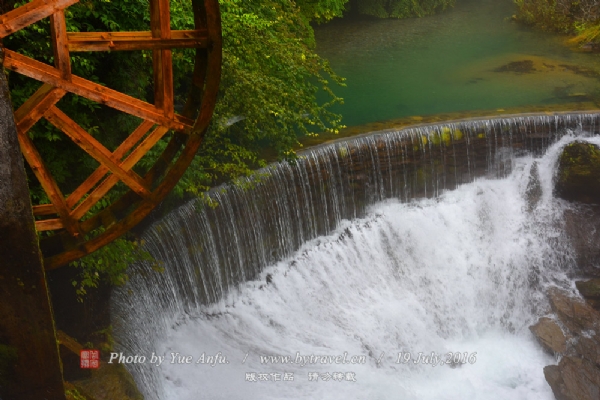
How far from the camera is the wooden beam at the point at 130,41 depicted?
14.4ft

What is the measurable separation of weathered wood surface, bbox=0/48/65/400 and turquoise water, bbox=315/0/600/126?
271 inches

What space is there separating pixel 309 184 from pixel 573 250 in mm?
4875

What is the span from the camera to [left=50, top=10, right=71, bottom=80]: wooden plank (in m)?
4.23

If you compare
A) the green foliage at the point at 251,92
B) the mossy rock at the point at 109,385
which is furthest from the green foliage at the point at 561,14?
the mossy rock at the point at 109,385

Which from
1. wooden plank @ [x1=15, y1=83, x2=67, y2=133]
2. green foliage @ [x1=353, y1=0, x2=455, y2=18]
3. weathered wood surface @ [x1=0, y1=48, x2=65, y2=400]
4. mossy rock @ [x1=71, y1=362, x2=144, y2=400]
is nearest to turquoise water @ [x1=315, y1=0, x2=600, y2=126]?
green foliage @ [x1=353, y1=0, x2=455, y2=18]

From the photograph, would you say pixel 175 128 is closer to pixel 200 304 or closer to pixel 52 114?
pixel 52 114

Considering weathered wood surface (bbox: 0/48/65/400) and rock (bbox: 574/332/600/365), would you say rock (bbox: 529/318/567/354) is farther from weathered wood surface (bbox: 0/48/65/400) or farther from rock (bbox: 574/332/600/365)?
weathered wood surface (bbox: 0/48/65/400)

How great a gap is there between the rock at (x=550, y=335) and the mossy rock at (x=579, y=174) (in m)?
2.48

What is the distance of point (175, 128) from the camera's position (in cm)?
505

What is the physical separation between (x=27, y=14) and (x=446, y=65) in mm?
11152

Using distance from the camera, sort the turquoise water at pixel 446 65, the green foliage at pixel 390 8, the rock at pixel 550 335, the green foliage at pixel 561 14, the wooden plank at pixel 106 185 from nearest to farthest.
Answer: the wooden plank at pixel 106 185 < the rock at pixel 550 335 < the turquoise water at pixel 446 65 < the green foliage at pixel 561 14 < the green foliage at pixel 390 8

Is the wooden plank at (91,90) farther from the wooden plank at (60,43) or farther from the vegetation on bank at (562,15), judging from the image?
the vegetation on bank at (562,15)

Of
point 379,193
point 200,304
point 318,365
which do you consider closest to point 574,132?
point 379,193

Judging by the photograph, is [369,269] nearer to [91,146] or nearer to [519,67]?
[91,146]
